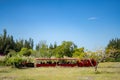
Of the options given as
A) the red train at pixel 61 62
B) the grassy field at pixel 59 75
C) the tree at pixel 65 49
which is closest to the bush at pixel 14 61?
the red train at pixel 61 62

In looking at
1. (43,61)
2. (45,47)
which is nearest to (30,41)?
(45,47)

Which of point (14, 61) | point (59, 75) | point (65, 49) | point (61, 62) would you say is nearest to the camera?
→ point (59, 75)

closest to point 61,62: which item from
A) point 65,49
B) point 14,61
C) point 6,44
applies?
point 14,61

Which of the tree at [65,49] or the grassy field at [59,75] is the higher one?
the tree at [65,49]

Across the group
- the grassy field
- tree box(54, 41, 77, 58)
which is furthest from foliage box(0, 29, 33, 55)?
the grassy field

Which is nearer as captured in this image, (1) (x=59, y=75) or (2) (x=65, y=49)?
(1) (x=59, y=75)

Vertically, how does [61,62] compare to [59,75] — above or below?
above

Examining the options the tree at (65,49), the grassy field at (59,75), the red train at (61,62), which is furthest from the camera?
the tree at (65,49)

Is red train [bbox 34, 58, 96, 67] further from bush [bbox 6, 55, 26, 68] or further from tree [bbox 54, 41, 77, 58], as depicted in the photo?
tree [bbox 54, 41, 77, 58]

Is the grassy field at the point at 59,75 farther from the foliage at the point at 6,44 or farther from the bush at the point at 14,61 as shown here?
the foliage at the point at 6,44

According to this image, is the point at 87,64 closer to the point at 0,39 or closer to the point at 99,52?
the point at 99,52

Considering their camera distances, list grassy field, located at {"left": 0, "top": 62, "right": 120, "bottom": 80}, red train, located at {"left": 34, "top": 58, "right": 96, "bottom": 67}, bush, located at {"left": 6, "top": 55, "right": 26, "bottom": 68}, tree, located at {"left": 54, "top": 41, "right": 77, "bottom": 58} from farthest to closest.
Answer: tree, located at {"left": 54, "top": 41, "right": 77, "bottom": 58} < red train, located at {"left": 34, "top": 58, "right": 96, "bottom": 67} < bush, located at {"left": 6, "top": 55, "right": 26, "bottom": 68} < grassy field, located at {"left": 0, "top": 62, "right": 120, "bottom": 80}

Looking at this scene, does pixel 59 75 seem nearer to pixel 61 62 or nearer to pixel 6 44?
pixel 61 62

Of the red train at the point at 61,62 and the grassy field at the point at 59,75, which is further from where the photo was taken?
the red train at the point at 61,62
